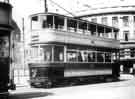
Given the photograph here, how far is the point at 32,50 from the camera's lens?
17875mm

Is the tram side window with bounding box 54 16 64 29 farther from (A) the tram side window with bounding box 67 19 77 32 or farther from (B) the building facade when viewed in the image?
(B) the building facade

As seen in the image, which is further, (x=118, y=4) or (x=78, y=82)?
(x=118, y=4)

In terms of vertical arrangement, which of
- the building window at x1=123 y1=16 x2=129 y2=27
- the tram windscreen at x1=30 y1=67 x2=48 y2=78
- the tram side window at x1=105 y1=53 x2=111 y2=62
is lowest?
the tram windscreen at x1=30 y1=67 x2=48 y2=78

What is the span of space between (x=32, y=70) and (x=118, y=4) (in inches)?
1280

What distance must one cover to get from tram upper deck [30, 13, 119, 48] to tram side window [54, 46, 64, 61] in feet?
1.50

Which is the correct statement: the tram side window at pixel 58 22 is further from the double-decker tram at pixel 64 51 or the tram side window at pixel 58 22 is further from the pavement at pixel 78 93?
the pavement at pixel 78 93

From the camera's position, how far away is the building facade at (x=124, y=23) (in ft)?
145

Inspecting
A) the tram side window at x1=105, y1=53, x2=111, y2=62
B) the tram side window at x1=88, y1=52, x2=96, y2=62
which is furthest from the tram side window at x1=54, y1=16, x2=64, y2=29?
the tram side window at x1=105, y1=53, x2=111, y2=62

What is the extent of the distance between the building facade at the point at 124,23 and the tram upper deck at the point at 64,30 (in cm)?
2217

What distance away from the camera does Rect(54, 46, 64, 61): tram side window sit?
17688 millimetres

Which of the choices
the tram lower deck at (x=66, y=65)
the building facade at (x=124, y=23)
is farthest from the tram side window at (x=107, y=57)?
the building facade at (x=124, y=23)

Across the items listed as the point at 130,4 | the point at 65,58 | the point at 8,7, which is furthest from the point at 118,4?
the point at 8,7

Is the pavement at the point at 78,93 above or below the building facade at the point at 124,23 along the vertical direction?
below

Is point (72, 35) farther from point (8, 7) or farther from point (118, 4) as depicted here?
point (118, 4)
